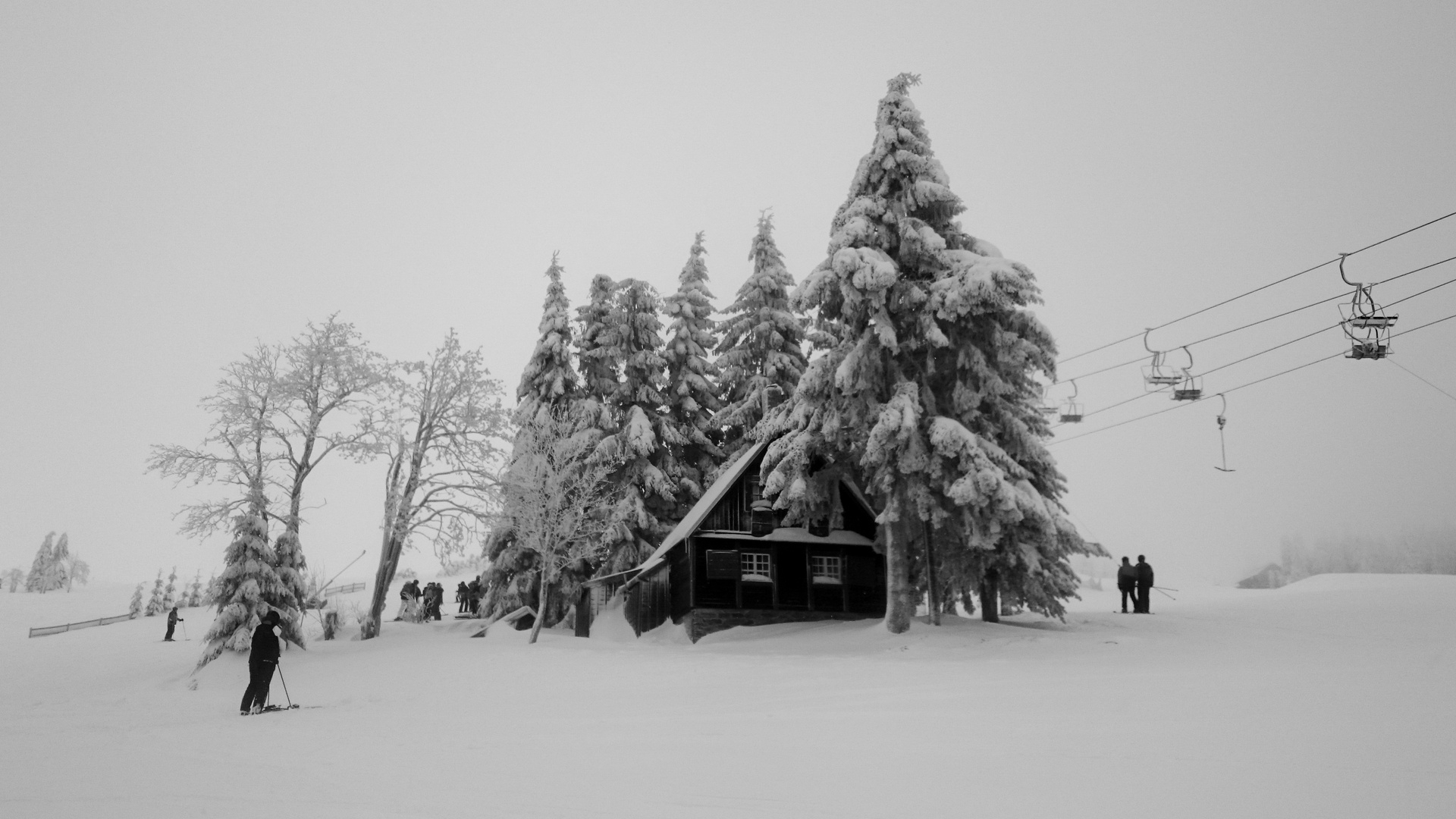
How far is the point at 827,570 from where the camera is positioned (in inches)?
1236

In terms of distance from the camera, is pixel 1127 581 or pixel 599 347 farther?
pixel 599 347

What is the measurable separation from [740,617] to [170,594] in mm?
38790

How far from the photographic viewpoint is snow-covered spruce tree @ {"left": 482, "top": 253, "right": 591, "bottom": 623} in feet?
112

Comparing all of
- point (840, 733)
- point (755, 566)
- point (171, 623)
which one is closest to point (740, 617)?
point (755, 566)

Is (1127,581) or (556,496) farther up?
(556,496)

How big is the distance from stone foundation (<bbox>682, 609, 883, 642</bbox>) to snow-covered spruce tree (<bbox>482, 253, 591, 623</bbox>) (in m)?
6.12

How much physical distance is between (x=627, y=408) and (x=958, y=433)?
17977mm

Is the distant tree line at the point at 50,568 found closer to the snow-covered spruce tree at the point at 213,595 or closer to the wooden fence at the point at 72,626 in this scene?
the wooden fence at the point at 72,626

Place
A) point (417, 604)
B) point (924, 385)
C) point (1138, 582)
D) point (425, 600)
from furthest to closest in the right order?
point (425, 600) → point (417, 604) → point (1138, 582) → point (924, 385)

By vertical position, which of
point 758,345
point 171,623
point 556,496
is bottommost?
point 171,623

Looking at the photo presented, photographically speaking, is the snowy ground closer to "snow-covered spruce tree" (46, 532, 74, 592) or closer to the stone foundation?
the stone foundation

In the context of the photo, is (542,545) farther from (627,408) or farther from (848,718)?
(848,718)

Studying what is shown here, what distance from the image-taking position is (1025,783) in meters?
8.07

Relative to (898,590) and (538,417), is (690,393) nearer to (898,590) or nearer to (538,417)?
(538,417)
